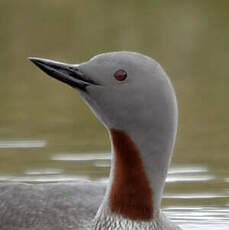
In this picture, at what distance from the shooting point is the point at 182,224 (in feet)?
37.5

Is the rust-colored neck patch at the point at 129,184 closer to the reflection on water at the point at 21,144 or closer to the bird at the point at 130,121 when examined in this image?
the bird at the point at 130,121

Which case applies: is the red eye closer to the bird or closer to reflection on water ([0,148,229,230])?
the bird

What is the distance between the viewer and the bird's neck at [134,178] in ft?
29.1

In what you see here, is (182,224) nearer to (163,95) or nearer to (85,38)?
(163,95)

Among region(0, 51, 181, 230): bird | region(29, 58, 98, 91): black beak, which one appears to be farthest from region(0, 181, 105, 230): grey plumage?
region(29, 58, 98, 91): black beak

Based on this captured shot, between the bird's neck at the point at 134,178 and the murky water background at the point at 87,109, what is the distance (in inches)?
86.1

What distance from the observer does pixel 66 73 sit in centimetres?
889

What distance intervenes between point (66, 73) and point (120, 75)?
351 mm

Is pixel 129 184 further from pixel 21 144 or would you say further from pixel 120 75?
pixel 21 144

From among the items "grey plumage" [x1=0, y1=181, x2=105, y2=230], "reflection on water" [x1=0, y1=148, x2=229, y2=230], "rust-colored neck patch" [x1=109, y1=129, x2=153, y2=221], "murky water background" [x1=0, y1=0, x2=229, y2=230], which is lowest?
"murky water background" [x1=0, y1=0, x2=229, y2=230]

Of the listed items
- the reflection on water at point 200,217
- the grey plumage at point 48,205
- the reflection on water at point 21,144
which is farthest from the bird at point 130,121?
the reflection on water at point 21,144

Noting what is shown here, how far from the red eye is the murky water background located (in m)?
2.72

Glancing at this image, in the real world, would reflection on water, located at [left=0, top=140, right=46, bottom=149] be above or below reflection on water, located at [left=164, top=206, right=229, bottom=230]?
below

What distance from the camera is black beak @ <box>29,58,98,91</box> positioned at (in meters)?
8.84
